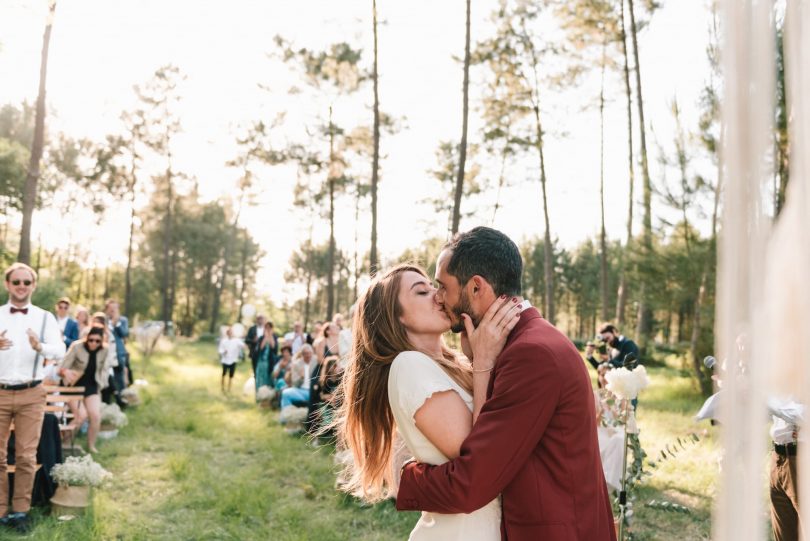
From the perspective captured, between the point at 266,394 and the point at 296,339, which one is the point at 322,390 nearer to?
the point at 266,394

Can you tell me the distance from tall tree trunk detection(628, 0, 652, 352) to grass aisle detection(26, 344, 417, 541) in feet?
29.4

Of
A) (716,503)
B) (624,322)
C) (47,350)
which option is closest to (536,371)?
(716,503)

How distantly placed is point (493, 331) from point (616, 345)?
7.41 metres

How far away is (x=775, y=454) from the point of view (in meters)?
3.88

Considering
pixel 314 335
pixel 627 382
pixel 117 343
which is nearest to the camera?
pixel 627 382

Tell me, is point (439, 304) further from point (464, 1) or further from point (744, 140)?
point (464, 1)

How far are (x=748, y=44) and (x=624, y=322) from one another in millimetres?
20586

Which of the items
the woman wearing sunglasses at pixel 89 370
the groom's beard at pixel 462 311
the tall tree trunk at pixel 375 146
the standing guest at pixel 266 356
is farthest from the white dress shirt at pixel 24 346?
the tall tree trunk at pixel 375 146

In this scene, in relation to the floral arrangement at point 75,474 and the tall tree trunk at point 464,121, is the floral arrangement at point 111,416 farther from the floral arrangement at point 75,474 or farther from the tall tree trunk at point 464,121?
the tall tree trunk at point 464,121

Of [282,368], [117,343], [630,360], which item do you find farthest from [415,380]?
[282,368]

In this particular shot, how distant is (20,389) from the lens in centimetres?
577

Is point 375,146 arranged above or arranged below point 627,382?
above

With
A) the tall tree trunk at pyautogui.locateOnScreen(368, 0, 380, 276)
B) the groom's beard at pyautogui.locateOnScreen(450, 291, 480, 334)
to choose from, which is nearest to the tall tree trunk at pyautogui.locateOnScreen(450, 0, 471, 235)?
→ the tall tree trunk at pyautogui.locateOnScreen(368, 0, 380, 276)

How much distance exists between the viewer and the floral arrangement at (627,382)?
14.5 ft
